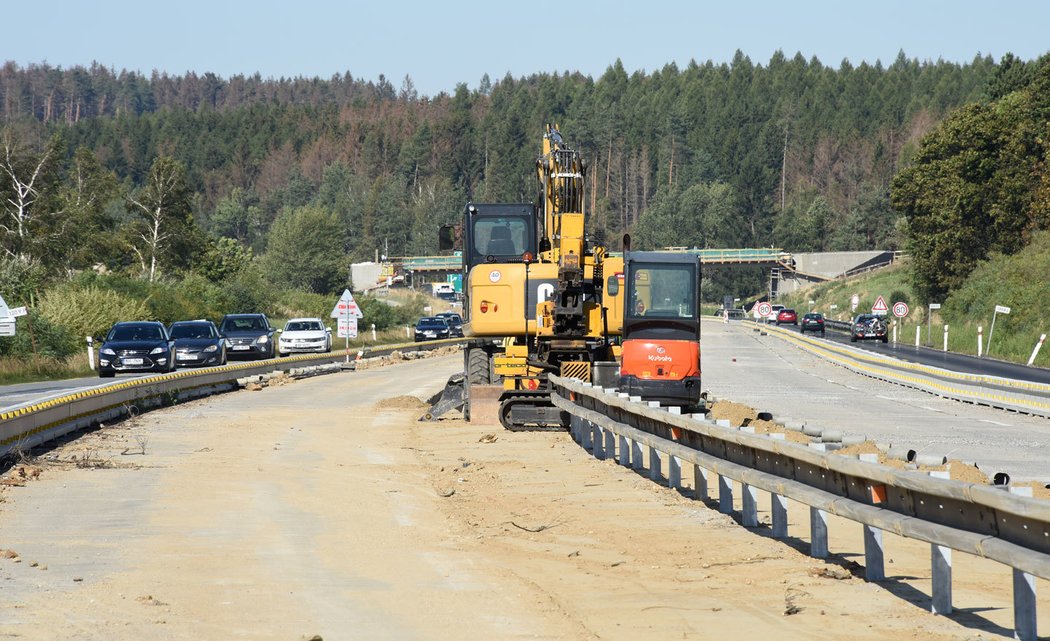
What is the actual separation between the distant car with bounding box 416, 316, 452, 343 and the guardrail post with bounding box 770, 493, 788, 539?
66.6m

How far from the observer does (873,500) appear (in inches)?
360

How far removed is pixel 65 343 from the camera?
4709cm

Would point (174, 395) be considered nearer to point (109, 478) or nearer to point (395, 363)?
point (109, 478)

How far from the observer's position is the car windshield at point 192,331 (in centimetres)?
4406

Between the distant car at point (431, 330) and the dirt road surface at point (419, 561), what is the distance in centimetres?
5925

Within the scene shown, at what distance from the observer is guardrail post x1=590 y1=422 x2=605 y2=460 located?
19214 millimetres

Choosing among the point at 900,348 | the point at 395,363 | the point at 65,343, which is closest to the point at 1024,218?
the point at 900,348

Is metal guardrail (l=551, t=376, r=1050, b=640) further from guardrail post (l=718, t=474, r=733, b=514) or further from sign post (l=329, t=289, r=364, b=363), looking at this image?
sign post (l=329, t=289, r=364, b=363)

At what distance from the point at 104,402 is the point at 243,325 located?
27.9 metres

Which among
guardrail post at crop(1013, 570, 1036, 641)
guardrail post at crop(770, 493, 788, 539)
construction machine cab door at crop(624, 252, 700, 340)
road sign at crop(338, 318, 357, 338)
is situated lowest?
road sign at crop(338, 318, 357, 338)

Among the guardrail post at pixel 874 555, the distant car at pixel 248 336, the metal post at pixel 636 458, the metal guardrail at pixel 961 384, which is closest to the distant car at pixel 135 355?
the distant car at pixel 248 336

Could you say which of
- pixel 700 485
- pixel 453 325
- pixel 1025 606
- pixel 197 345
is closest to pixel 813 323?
pixel 453 325

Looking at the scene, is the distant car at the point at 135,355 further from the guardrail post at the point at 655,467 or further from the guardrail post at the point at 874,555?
the guardrail post at the point at 874,555

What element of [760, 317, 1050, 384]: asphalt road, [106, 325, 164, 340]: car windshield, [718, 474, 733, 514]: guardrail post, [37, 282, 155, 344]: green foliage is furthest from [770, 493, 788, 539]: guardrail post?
[37, 282, 155, 344]: green foliage
